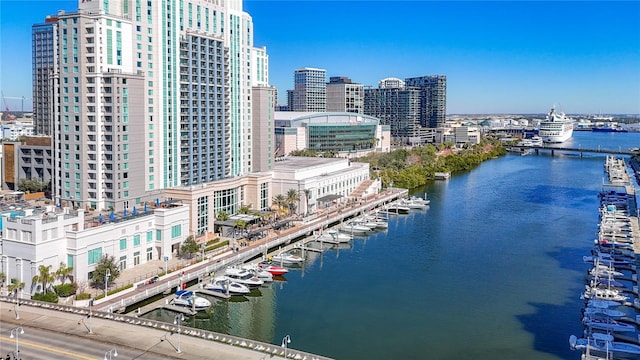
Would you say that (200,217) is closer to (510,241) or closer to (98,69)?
(98,69)

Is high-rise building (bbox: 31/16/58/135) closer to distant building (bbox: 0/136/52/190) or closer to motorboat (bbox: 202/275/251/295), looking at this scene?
distant building (bbox: 0/136/52/190)

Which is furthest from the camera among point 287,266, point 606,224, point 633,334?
point 606,224

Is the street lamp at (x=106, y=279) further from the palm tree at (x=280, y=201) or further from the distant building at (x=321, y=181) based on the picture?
the distant building at (x=321, y=181)

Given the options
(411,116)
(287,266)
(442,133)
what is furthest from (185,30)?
(442,133)

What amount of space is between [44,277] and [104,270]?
210cm

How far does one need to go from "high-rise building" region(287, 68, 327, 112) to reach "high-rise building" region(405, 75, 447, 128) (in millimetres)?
20979

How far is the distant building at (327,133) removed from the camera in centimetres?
6606

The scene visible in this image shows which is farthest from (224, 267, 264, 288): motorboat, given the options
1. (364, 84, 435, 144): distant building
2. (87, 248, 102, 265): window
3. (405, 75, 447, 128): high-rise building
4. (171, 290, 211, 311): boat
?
(405, 75, 447, 128): high-rise building

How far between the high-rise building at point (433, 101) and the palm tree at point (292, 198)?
77853 mm

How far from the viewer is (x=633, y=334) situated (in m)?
20.1

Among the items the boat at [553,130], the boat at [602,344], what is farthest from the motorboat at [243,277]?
the boat at [553,130]

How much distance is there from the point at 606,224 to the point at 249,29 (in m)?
26.1

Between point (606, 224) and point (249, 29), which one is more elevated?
point (249, 29)

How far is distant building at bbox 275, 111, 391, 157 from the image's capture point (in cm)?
6606
